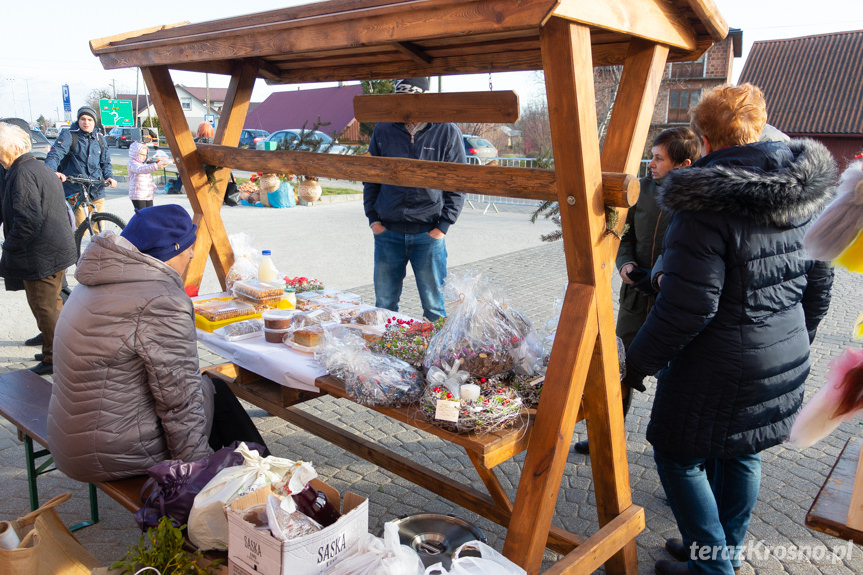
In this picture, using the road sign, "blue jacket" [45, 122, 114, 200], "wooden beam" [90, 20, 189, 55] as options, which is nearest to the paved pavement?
"blue jacket" [45, 122, 114, 200]

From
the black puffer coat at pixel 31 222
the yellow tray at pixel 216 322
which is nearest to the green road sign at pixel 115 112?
the black puffer coat at pixel 31 222

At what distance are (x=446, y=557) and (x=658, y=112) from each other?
28.8m

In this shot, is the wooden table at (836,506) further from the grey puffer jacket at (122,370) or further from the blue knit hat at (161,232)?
the blue knit hat at (161,232)

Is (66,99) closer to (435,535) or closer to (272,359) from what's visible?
(272,359)

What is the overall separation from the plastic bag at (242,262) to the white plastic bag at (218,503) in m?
2.19

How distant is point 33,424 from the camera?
3.01 meters

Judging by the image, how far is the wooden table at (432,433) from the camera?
2.23 m

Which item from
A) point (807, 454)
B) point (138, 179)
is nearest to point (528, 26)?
point (807, 454)

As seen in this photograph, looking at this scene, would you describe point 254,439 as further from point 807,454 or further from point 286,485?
point 807,454

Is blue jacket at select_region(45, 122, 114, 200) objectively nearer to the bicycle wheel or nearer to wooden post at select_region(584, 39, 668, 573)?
A: the bicycle wheel

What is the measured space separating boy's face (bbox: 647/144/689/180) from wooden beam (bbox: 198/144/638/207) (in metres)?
1.23

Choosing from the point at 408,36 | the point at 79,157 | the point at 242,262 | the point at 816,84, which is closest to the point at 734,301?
the point at 408,36

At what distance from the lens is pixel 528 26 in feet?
5.72

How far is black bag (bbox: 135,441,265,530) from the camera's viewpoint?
88.9 inches
